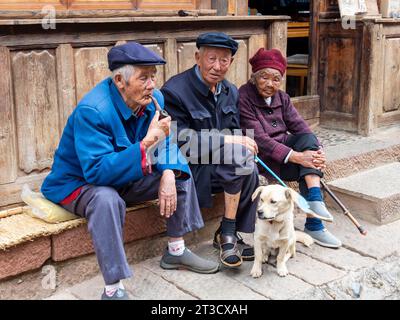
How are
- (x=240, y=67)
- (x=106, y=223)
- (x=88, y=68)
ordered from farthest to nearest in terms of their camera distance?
(x=240, y=67), (x=88, y=68), (x=106, y=223)

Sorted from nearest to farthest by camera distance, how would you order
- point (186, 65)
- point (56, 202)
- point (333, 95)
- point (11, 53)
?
point (56, 202), point (11, 53), point (186, 65), point (333, 95)

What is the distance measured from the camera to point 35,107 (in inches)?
168

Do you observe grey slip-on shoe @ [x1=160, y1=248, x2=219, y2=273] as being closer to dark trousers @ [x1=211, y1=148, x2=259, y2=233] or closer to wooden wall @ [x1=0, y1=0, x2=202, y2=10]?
dark trousers @ [x1=211, y1=148, x2=259, y2=233]

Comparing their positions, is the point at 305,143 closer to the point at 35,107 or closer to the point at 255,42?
the point at 255,42

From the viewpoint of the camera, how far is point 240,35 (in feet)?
18.3

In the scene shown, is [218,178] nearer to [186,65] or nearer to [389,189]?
[186,65]

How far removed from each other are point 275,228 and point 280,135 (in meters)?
1.04

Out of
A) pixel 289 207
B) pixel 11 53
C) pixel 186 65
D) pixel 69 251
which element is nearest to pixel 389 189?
pixel 289 207

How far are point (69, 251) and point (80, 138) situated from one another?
2.68 feet

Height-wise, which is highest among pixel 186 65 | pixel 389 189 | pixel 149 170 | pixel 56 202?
Result: pixel 186 65

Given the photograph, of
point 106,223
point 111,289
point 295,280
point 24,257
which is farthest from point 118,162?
point 295,280

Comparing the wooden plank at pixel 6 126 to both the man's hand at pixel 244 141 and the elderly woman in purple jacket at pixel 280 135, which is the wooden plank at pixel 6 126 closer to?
the man's hand at pixel 244 141

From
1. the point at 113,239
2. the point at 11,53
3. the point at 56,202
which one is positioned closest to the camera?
the point at 113,239

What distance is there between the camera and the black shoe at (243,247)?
4.25 metres
